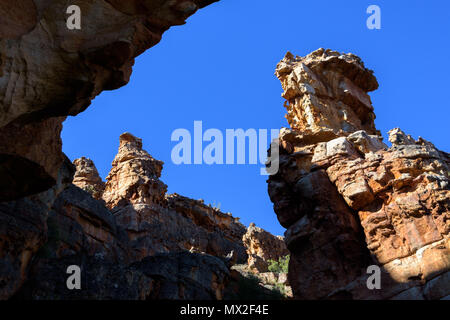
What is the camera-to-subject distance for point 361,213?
61.3 ft

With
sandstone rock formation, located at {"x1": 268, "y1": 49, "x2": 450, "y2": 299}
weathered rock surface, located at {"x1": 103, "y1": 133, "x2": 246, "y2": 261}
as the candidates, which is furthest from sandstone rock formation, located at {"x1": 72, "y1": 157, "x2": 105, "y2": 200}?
sandstone rock formation, located at {"x1": 268, "y1": 49, "x2": 450, "y2": 299}

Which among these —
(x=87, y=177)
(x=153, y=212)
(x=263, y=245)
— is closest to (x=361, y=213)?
(x=153, y=212)

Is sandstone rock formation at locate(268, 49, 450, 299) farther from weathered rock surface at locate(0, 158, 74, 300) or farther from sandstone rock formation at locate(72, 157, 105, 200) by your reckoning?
sandstone rock formation at locate(72, 157, 105, 200)

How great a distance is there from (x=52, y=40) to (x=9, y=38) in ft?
3.06

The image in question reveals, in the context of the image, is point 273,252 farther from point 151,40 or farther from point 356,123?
point 151,40

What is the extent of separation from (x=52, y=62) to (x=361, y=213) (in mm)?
14234

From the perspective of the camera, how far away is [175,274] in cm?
1889

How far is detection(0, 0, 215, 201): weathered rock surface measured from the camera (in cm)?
810

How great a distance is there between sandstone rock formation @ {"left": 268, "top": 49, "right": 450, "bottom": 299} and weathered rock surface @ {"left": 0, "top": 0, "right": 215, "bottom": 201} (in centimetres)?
1116

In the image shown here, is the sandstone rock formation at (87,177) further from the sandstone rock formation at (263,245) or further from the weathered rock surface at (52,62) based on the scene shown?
the weathered rock surface at (52,62)

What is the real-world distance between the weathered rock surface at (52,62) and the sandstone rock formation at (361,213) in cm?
1116

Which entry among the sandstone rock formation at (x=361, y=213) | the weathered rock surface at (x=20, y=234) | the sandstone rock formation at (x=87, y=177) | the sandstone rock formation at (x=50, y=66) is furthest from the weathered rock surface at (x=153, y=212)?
the sandstone rock formation at (x=50, y=66)

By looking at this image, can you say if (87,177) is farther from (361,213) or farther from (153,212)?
(361,213)

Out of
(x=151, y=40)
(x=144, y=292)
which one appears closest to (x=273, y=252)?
(x=144, y=292)
